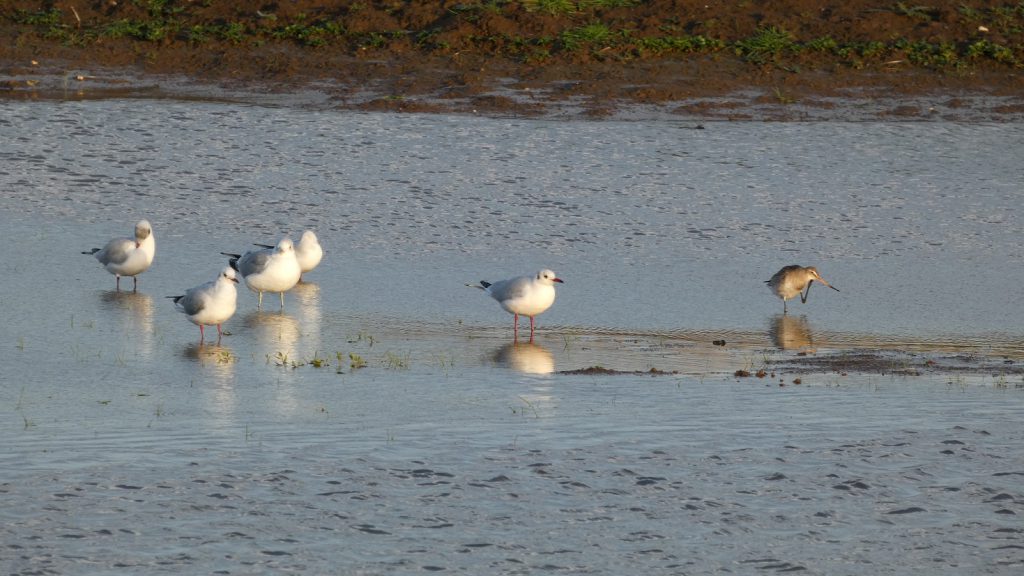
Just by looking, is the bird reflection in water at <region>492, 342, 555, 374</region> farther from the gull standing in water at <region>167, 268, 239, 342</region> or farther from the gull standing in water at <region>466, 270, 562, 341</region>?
the gull standing in water at <region>167, 268, 239, 342</region>

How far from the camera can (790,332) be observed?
1286 centimetres

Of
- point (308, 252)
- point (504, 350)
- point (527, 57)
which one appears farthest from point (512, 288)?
point (527, 57)

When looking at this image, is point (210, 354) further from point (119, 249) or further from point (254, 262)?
point (119, 249)

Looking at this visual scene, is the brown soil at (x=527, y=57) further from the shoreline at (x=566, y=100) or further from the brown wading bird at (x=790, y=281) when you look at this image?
the brown wading bird at (x=790, y=281)

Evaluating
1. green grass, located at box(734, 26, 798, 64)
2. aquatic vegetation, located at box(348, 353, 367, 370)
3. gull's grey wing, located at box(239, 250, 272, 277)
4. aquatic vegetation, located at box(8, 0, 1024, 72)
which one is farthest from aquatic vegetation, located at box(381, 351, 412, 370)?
green grass, located at box(734, 26, 798, 64)

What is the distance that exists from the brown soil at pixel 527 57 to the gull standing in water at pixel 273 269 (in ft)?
27.5

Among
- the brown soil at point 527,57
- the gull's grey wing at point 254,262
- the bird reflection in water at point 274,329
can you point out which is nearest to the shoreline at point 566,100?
the brown soil at point 527,57

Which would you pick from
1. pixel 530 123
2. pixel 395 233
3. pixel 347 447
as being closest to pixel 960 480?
pixel 347 447

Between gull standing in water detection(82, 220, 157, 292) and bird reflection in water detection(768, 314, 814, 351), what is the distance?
5.54m

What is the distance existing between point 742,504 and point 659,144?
470 inches

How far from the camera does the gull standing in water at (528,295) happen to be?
41.8 ft

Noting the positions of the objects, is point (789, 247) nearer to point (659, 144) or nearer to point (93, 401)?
point (659, 144)

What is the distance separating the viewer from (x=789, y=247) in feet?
51.7

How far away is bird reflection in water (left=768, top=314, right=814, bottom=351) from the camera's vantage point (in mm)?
12406
